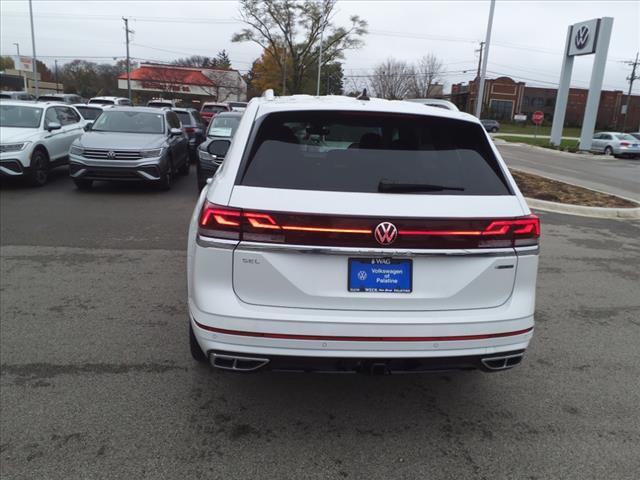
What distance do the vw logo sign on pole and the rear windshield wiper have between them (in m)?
35.7

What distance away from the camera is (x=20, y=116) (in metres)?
11.2

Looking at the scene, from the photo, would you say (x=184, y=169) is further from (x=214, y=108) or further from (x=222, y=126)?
(x=214, y=108)

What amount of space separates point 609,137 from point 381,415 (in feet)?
119

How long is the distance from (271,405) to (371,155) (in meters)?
1.67

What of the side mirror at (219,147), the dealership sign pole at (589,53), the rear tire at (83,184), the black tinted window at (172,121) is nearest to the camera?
the side mirror at (219,147)

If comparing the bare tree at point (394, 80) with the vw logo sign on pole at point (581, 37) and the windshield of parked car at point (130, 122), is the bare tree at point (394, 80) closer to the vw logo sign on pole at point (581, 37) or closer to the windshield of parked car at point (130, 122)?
the vw logo sign on pole at point (581, 37)

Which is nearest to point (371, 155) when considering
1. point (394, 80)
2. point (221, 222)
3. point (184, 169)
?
point (221, 222)

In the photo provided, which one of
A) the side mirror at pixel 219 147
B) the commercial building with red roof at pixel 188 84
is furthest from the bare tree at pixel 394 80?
the side mirror at pixel 219 147

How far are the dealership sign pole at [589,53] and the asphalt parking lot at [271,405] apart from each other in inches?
1261

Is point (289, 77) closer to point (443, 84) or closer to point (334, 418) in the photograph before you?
point (443, 84)

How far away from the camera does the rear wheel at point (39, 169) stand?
10492mm

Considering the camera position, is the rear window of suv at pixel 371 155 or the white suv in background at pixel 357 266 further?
the rear window of suv at pixel 371 155

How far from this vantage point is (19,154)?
33.2ft

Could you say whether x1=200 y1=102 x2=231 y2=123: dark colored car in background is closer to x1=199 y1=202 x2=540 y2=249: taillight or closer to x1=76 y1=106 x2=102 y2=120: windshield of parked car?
x1=76 y1=106 x2=102 y2=120: windshield of parked car
